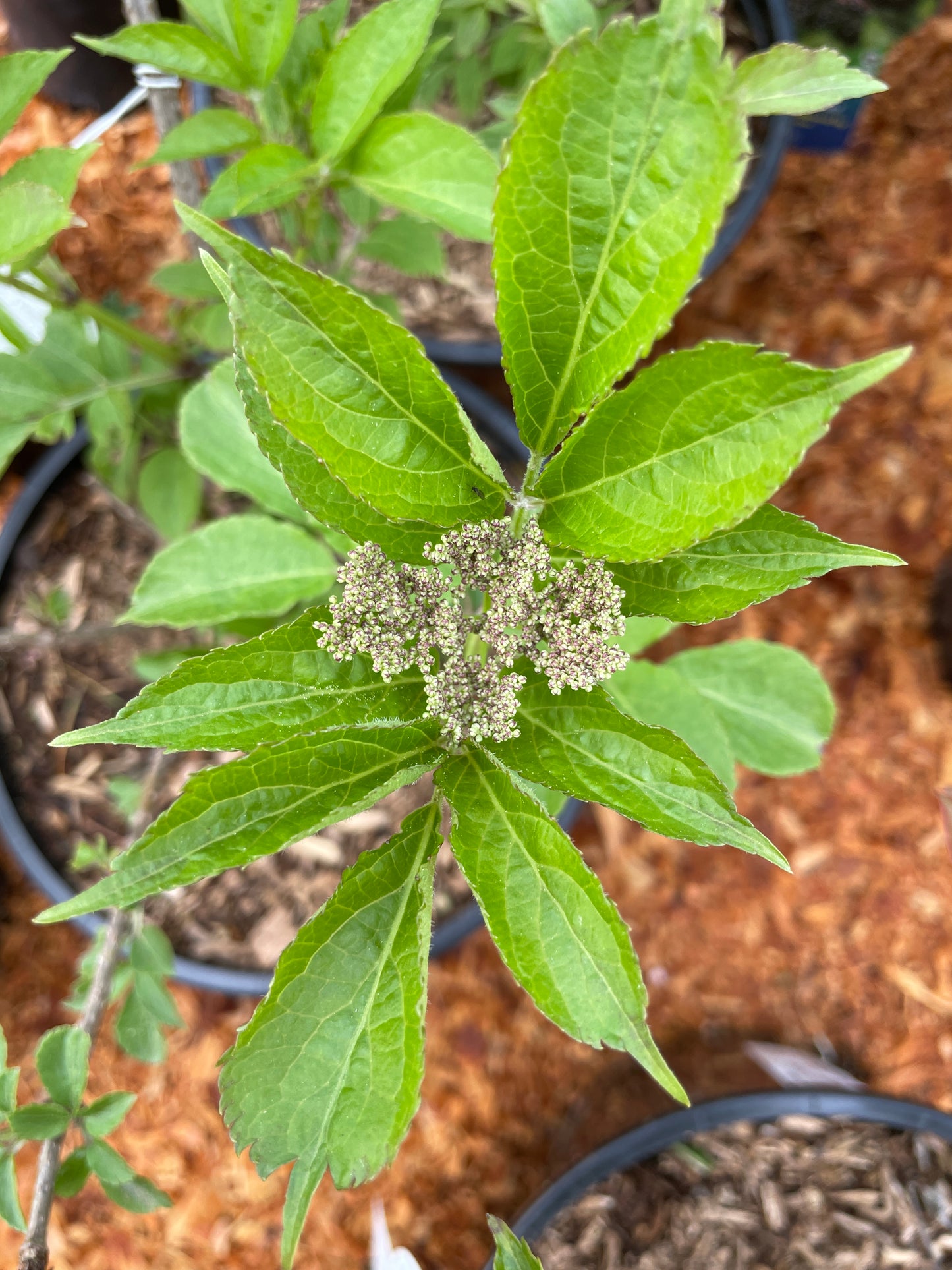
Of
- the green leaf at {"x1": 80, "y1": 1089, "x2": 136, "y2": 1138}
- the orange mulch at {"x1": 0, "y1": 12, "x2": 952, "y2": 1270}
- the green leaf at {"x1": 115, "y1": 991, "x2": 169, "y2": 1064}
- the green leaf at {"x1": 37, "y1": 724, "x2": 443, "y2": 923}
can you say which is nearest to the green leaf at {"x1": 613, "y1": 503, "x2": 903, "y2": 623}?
the green leaf at {"x1": 37, "y1": 724, "x2": 443, "y2": 923}

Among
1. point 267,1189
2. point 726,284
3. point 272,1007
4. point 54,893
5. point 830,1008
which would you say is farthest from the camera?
point 726,284

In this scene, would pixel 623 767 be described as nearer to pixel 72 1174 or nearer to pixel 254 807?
pixel 254 807

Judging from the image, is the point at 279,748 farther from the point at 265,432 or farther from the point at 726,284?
the point at 726,284

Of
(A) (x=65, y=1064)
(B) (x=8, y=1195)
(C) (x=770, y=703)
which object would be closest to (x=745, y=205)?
(C) (x=770, y=703)

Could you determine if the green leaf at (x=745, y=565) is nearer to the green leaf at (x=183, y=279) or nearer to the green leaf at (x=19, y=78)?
the green leaf at (x=19, y=78)

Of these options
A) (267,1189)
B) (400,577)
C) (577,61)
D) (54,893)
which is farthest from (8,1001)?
(577,61)

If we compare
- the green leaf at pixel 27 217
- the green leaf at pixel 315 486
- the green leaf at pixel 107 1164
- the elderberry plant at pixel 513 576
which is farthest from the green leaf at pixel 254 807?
the green leaf at pixel 27 217
